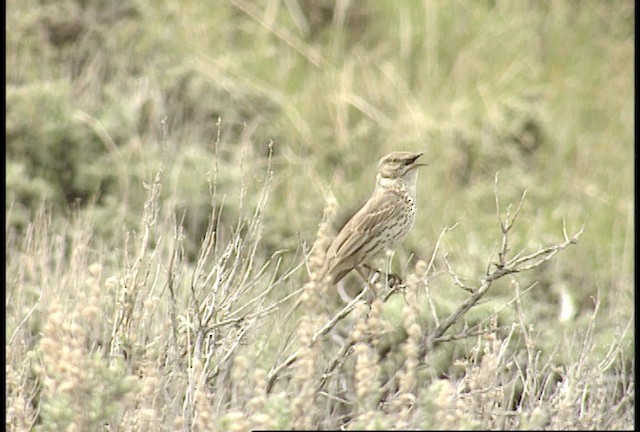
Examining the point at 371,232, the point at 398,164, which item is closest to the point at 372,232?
the point at 371,232

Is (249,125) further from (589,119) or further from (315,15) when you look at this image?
(589,119)

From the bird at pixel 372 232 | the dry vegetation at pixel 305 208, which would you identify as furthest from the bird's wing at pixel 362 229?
the dry vegetation at pixel 305 208

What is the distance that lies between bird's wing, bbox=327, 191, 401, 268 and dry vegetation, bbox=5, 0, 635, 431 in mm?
161

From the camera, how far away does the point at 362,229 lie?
601 cm

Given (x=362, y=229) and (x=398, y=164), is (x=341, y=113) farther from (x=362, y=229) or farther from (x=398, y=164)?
(x=362, y=229)

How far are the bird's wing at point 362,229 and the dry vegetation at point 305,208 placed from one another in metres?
0.16

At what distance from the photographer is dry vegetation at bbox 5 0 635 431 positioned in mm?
4934

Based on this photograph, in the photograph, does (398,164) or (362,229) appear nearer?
(362,229)

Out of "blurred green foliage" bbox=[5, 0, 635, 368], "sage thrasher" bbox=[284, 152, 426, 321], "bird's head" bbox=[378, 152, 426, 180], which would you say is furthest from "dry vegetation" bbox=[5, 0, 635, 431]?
"bird's head" bbox=[378, 152, 426, 180]

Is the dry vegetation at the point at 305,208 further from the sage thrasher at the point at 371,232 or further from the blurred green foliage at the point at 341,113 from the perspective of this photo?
the sage thrasher at the point at 371,232

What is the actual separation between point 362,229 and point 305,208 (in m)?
4.16

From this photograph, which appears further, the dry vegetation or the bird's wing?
the bird's wing

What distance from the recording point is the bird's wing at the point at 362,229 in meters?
5.97

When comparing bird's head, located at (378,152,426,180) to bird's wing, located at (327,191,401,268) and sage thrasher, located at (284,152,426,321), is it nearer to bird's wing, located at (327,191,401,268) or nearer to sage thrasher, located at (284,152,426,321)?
sage thrasher, located at (284,152,426,321)
